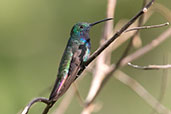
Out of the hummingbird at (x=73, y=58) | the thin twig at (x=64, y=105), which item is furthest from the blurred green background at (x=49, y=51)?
the hummingbird at (x=73, y=58)

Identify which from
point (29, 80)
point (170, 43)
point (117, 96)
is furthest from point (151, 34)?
point (29, 80)

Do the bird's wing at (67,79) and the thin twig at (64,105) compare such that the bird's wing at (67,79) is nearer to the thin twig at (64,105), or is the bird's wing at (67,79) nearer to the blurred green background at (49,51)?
the thin twig at (64,105)

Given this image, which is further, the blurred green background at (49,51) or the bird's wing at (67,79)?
the blurred green background at (49,51)

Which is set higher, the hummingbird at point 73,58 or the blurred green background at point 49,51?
the hummingbird at point 73,58

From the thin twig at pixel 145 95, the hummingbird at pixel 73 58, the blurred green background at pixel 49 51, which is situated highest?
the hummingbird at pixel 73 58

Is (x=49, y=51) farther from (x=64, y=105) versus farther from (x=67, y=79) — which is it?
(x=67, y=79)

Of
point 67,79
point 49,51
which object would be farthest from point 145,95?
point 49,51

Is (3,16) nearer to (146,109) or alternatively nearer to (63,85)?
(146,109)

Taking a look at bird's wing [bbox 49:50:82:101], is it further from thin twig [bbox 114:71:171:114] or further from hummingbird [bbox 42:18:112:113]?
thin twig [bbox 114:71:171:114]
